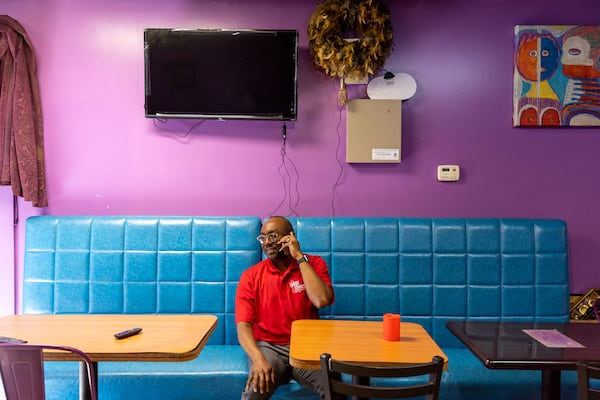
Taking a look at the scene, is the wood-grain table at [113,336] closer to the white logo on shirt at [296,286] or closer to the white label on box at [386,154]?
the white logo on shirt at [296,286]

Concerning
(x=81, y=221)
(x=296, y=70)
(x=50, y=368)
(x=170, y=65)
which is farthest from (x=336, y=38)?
(x=50, y=368)

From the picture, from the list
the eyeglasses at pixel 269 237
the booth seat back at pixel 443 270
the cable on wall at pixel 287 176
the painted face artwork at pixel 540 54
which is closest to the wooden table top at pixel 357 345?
the eyeglasses at pixel 269 237

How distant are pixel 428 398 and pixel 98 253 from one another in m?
2.25

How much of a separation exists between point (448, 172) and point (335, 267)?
3.39 ft

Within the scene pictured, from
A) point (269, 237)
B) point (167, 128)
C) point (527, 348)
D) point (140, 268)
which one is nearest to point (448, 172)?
point (269, 237)

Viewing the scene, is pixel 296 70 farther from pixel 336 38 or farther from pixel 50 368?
pixel 50 368

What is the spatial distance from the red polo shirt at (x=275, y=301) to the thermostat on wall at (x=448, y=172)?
47.8 inches

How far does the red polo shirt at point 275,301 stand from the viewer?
2535 millimetres

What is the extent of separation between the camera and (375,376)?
1.52 metres

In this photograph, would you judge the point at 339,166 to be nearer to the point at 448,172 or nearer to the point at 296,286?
the point at 448,172

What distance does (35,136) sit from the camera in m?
3.20

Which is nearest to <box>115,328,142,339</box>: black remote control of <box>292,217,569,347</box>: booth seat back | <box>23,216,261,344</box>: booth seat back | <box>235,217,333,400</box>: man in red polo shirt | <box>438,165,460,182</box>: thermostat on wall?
<box>235,217,333,400</box>: man in red polo shirt

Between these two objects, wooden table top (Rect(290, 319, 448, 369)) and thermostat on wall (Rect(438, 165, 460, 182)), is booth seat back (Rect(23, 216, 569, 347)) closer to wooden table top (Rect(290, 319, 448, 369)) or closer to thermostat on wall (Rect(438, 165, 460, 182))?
thermostat on wall (Rect(438, 165, 460, 182))

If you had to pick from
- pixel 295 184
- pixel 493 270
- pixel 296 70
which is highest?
pixel 296 70
